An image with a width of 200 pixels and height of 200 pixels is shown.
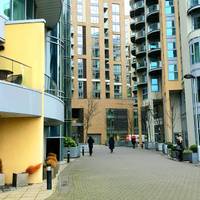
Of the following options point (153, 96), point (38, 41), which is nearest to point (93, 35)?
point (153, 96)

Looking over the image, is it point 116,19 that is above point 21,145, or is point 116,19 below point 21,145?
above

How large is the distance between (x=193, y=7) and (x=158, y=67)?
65.7 feet

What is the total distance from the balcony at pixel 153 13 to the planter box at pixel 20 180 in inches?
1767

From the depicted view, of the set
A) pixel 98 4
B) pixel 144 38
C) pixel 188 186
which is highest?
pixel 98 4

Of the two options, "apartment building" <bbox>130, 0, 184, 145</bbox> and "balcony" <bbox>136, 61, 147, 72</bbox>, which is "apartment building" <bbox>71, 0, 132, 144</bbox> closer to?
"apartment building" <bbox>130, 0, 184, 145</bbox>

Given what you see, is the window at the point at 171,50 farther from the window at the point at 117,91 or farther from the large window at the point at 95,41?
the large window at the point at 95,41

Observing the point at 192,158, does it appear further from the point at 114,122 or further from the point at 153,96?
the point at 114,122

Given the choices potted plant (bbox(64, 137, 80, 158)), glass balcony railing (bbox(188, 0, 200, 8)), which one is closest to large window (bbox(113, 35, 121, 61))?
glass balcony railing (bbox(188, 0, 200, 8))

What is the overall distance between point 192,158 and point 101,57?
76.7 metres

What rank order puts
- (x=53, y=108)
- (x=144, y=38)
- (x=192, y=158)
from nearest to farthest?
(x=53, y=108)
(x=192, y=158)
(x=144, y=38)

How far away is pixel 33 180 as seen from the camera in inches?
648

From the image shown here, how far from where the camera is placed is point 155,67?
185 ft

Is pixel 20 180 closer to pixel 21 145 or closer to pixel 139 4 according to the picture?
pixel 21 145

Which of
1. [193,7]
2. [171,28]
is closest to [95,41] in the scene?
[171,28]
